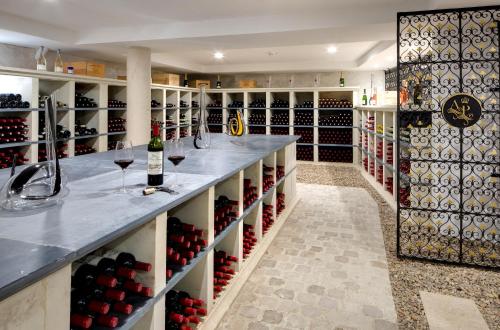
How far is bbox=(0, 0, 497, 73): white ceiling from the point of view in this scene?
4.11 meters

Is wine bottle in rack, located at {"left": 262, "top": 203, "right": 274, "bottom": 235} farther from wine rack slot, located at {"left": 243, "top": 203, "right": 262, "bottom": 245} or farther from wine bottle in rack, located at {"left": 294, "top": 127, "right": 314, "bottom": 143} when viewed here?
wine bottle in rack, located at {"left": 294, "top": 127, "right": 314, "bottom": 143}

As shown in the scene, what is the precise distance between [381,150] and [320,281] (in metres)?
4.19

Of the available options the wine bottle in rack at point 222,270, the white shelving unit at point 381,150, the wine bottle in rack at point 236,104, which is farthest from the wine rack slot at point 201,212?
the wine bottle in rack at point 236,104

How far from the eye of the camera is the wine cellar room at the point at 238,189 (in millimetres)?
1446

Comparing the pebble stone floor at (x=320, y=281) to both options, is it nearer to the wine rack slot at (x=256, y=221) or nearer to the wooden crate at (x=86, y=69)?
the wine rack slot at (x=256, y=221)

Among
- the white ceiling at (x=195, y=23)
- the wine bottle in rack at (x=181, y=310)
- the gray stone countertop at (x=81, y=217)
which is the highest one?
the white ceiling at (x=195, y=23)

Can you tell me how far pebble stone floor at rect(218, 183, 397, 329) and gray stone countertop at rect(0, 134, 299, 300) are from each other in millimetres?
1015

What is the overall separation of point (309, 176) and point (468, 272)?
4.78 meters

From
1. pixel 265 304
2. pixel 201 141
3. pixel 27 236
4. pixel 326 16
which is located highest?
pixel 326 16

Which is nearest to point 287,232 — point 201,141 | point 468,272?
point 201,141

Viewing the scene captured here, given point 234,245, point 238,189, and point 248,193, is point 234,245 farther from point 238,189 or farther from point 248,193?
point 248,193

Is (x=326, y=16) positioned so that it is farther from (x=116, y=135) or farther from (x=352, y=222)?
(x=116, y=135)

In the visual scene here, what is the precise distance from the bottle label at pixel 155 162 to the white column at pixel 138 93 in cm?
435

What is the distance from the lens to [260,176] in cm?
337
